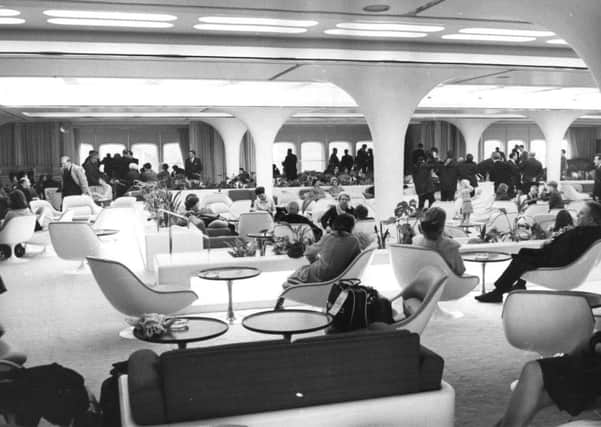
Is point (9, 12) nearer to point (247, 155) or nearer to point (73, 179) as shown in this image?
point (73, 179)

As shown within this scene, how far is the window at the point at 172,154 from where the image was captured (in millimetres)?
27750

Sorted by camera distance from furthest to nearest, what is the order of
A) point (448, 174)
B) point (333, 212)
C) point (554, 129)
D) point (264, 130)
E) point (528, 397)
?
1. point (554, 129)
2. point (264, 130)
3. point (448, 174)
4. point (333, 212)
5. point (528, 397)

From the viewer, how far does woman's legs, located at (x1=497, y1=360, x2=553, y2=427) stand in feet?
12.5

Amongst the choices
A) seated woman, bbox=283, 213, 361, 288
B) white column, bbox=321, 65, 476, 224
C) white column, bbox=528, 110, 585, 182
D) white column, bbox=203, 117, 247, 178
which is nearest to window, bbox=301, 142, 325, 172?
white column, bbox=203, 117, 247, 178

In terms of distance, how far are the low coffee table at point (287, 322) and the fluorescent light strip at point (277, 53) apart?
4.34 m

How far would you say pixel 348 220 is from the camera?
21.6ft

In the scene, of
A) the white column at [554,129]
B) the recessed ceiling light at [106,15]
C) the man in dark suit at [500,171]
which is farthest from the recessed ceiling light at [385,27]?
the white column at [554,129]

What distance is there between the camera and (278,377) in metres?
3.42

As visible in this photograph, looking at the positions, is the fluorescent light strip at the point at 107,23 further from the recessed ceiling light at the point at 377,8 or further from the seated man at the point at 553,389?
the seated man at the point at 553,389

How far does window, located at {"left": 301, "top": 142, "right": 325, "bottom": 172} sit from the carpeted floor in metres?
21.6

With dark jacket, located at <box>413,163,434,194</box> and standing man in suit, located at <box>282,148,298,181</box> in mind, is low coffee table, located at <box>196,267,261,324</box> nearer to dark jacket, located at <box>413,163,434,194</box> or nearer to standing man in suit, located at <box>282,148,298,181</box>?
dark jacket, located at <box>413,163,434,194</box>

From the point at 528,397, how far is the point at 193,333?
7.01 ft

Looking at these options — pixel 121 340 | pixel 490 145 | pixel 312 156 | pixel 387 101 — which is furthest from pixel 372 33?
pixel 490 145

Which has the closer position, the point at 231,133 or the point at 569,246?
the point at 569,246
